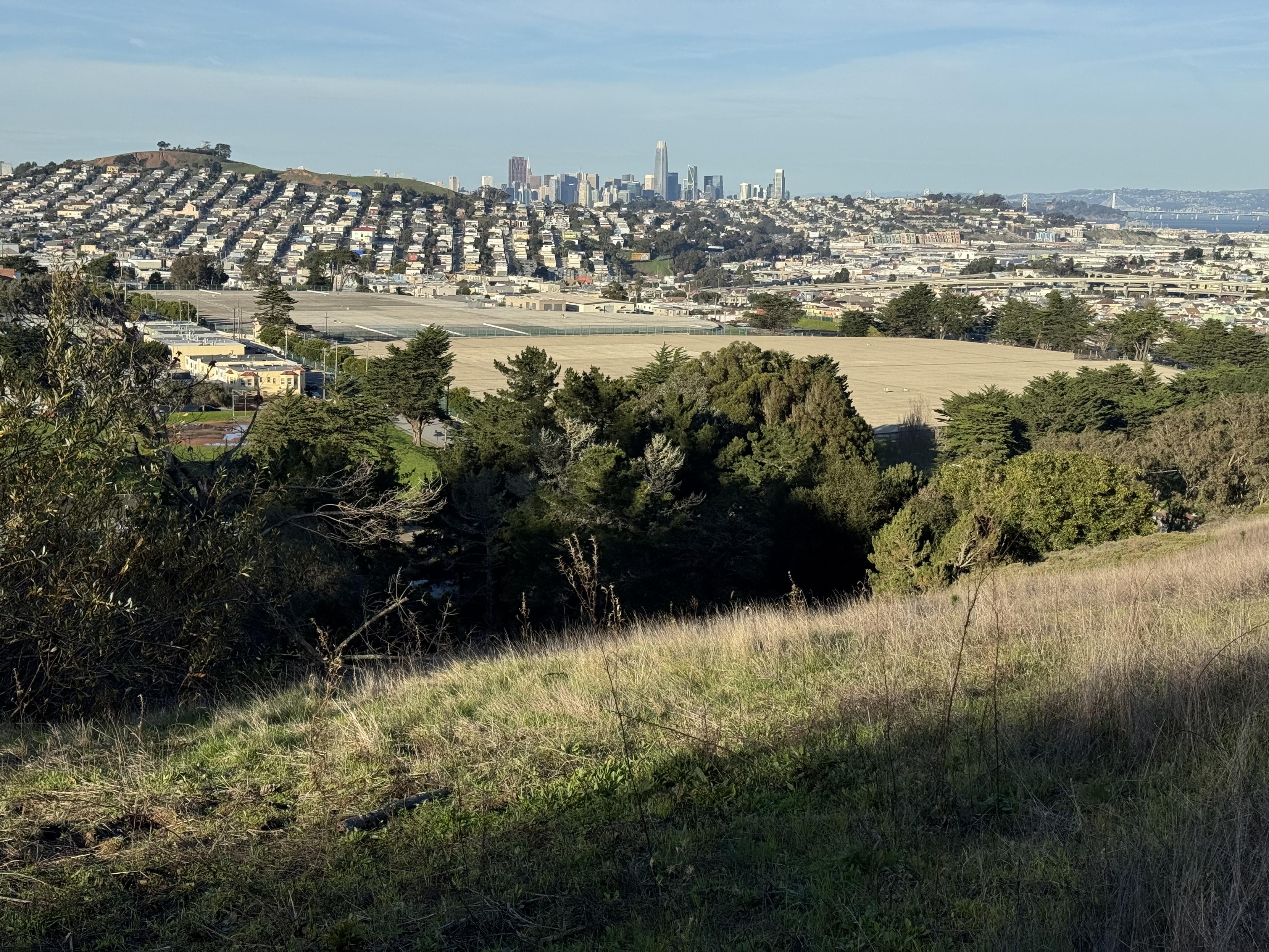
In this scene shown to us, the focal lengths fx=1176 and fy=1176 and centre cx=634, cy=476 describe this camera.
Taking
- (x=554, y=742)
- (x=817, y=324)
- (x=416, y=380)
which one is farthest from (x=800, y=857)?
(x=817, y=324)

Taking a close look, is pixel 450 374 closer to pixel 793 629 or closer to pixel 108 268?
pixel 108 268

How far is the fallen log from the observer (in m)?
2.71

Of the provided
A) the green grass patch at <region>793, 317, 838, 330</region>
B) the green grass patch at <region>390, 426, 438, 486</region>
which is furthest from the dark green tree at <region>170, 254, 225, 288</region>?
the green grass patch at <region>390, 426, 438, 486</region>

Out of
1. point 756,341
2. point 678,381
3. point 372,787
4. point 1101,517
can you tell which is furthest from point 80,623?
point 756,341

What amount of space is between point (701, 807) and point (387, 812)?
74 cm

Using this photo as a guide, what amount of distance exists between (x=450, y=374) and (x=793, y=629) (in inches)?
1340

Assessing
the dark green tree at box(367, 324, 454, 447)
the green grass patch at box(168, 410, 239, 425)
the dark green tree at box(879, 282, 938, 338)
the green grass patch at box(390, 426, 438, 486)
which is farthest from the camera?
the dark green tree at box(879, 282, 938, 338)

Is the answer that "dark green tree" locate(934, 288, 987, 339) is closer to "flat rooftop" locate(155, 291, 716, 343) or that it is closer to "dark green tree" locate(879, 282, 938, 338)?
"dark green tree" locate(879, 282, 938, 338)

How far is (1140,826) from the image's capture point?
7.48 ft

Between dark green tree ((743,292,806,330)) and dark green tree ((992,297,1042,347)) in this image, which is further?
dark green tree ((743,292,806,330))

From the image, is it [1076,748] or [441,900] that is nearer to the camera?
[441,900]

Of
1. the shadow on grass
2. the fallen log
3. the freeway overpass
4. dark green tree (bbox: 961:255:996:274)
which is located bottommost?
the fallen log

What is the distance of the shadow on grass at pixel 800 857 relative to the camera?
2.05 meters

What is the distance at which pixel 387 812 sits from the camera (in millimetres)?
2789
